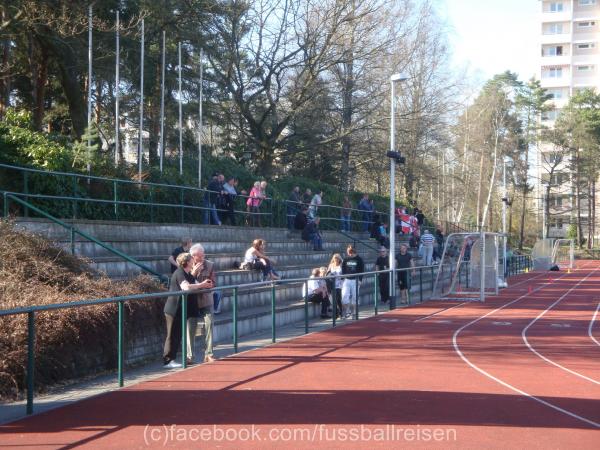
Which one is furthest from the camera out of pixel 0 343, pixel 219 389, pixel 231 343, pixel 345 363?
pixel 231 343

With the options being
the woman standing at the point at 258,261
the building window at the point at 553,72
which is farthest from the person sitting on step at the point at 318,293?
the building window at the point at 553,72

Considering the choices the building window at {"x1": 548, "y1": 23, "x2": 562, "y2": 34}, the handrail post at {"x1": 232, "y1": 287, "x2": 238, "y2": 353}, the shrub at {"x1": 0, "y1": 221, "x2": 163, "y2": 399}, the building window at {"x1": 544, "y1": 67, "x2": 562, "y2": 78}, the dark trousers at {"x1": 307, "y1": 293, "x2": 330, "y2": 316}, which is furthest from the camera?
the building window at {"x1": 548, "y1": 23, "x2": 562, "y2": 34}

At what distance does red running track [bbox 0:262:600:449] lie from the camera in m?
7.71

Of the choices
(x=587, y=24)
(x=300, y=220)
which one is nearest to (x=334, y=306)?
(x=300, y=220)

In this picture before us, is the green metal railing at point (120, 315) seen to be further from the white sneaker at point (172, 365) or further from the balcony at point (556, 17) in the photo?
the balcony at point (556, 17)

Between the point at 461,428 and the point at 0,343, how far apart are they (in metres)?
5.56

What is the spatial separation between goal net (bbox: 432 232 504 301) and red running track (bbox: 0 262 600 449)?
1109 centimetres

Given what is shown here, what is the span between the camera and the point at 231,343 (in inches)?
563

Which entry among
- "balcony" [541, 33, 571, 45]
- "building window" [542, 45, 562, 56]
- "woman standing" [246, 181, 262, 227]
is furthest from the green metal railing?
"building window" [542, 45, 562, 56]

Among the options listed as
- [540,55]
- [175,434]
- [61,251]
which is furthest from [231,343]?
[540,55]

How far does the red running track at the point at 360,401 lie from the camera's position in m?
7.71

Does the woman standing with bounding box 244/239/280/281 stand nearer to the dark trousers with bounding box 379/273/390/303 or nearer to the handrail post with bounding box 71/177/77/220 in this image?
the handrail post with bounding box 71/177/77/220

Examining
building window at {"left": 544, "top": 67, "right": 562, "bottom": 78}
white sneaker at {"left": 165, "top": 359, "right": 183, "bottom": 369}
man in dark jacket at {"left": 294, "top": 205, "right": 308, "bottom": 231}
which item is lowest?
white sneaker at {"left": 165, "top": 359, "right": 183, "bottom": 369}

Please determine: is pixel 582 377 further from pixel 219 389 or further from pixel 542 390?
pixel 219 389
